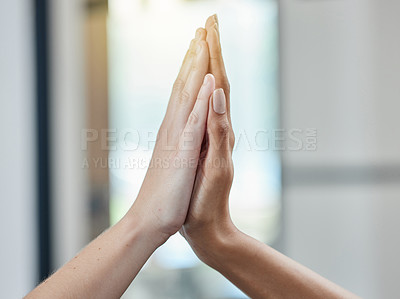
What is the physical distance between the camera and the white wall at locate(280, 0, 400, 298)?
85 cm

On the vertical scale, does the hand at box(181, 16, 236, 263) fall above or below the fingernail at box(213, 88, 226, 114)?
below

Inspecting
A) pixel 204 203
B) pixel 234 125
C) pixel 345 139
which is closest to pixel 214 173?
pixel 204 203

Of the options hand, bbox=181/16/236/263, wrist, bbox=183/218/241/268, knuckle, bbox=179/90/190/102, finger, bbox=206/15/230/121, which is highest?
finger, bbox=206/15/230/121

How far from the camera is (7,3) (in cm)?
85

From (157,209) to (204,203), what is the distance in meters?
0.05

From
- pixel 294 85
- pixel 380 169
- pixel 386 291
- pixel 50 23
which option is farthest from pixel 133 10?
pixel 386 291

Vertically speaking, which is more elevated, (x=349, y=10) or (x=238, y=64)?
(x=349, y=10)

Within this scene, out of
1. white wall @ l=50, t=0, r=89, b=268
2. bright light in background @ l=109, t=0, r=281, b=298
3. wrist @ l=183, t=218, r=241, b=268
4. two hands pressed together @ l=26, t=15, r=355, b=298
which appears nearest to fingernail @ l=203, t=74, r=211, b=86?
two hands pressed together @ l=26, t=15, r=355, b=298

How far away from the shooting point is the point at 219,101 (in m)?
0.39

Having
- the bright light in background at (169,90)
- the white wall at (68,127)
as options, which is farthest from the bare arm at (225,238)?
the white wall at (68,127)

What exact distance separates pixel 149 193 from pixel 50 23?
713mm

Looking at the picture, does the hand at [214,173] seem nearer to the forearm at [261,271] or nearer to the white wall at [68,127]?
the forearm at [261,271]

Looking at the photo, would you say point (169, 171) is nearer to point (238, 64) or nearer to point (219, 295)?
point (238, 64)
